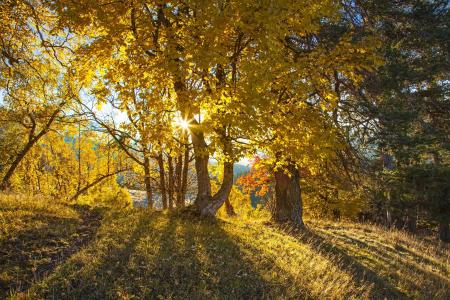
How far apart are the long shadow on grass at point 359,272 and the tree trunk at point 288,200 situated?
1.42 m

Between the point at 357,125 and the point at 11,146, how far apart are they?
64.8ft

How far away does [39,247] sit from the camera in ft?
19.9

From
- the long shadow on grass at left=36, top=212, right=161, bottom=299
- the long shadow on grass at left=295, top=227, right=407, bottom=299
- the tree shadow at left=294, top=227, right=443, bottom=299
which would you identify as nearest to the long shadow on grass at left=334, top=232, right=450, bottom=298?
the tree shadow at left=294, top=227, right=443, bottom=299

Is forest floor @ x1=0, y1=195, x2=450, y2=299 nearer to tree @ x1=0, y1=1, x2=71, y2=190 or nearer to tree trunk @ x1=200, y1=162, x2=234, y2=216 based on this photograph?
tree trunk @ x1=200, y1=162, x2=234, y2=216

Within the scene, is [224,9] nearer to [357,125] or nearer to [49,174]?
[357,125]

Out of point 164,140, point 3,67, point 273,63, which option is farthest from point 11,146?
point 273,63

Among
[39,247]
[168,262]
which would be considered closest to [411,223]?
[168,262]

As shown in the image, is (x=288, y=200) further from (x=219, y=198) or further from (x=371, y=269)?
(x=371, y=269)

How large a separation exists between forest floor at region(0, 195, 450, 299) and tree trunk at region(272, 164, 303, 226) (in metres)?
2.03

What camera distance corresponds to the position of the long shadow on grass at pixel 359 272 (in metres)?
7.74

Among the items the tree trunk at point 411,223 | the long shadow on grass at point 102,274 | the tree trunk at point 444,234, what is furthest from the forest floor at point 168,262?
the tree trunk at point 444,234

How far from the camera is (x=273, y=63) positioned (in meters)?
6.58

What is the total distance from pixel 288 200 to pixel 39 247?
28.7 ft

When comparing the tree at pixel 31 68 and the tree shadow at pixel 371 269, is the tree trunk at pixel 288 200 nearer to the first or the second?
the tree shadow at pixel 371 269
